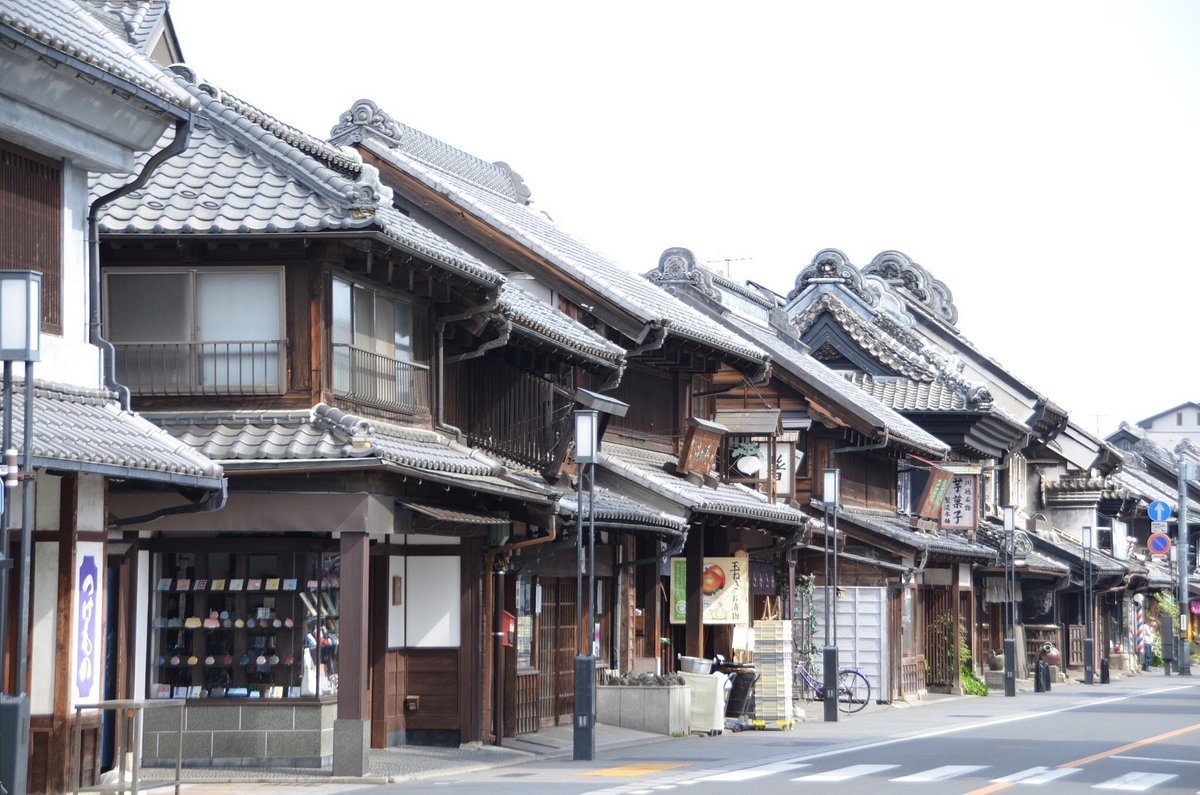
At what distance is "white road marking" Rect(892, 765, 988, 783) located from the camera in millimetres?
19844

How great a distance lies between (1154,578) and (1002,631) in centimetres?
1493

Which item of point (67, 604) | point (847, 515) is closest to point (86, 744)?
point (67, 604)

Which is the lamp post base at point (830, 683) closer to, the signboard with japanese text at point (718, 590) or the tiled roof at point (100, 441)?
the signboard with japanese text at point (718, 590)

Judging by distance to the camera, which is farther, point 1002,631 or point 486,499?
point 1002,631

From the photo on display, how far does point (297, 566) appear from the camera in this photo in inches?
837

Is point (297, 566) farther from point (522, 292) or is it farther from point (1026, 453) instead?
point (1026, 453)

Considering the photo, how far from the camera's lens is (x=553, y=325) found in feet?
90.6

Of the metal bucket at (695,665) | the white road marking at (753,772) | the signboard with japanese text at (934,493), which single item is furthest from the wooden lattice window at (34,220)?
the signboard with japanese text at (934,493)

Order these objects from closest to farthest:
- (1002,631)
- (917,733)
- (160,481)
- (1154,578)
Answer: (160,481)
(917,733)
(1002,631)
(1154,578)

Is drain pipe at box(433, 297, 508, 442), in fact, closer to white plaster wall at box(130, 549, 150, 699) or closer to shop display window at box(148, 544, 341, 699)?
shop display window at box(148, 544, 341, 699)

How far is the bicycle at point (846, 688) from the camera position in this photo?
36.2 meters

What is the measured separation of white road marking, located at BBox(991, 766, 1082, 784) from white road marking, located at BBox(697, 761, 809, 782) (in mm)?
2675

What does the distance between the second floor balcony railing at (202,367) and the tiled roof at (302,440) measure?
1.01 feet

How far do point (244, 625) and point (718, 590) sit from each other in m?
13.4
